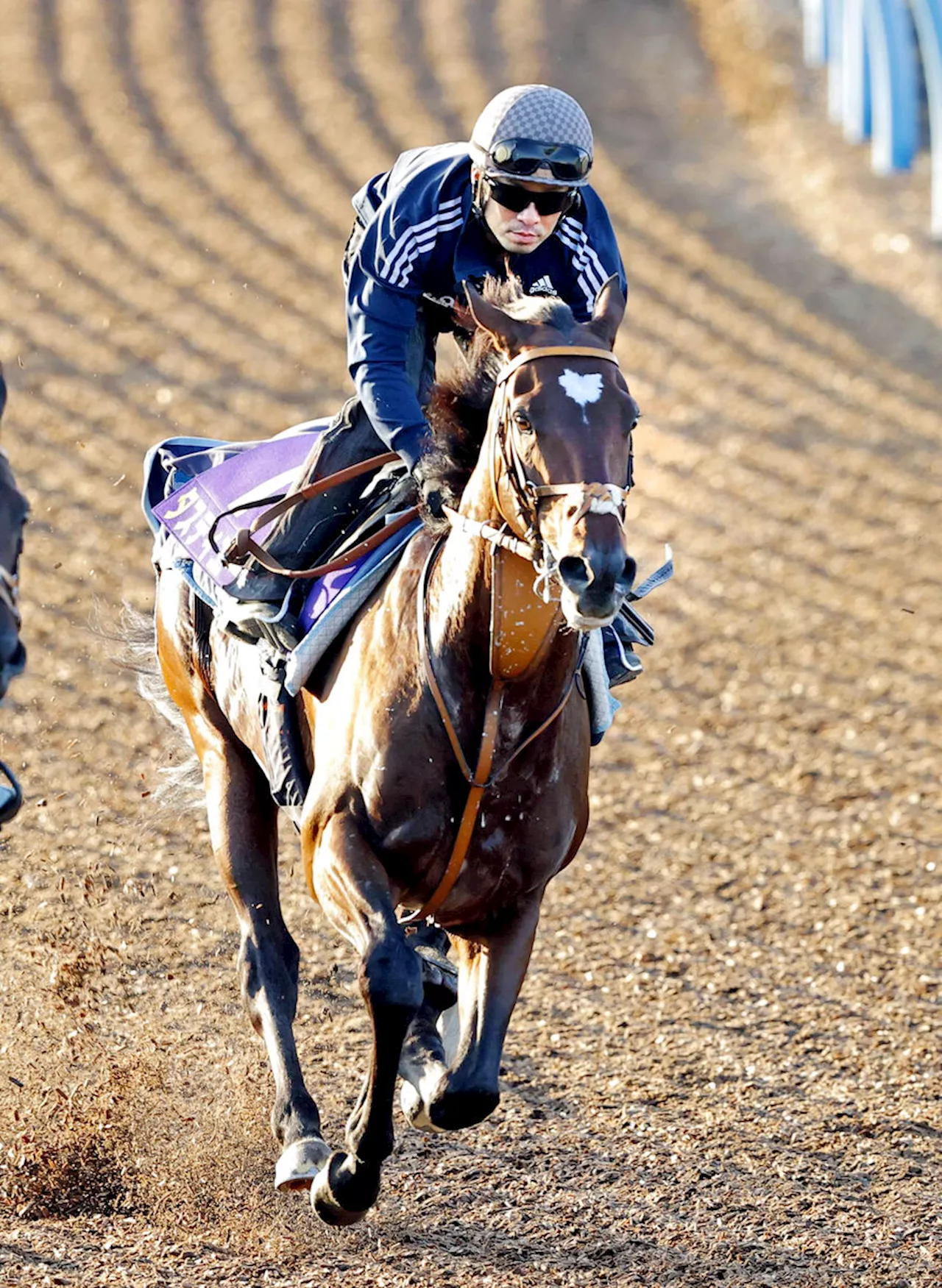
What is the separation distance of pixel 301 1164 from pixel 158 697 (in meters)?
1.99

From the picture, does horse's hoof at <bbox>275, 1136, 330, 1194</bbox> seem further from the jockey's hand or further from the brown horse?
the jockey's hand

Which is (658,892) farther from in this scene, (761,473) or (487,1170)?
(761,473)

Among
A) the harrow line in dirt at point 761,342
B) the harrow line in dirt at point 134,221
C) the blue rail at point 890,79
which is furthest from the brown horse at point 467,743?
the blue rail at point 890,79

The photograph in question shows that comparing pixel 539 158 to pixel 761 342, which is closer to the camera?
pixel 539 158

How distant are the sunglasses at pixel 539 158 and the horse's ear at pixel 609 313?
0.33 metres

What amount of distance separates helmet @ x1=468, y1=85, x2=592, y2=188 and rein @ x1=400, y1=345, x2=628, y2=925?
0.53 meters

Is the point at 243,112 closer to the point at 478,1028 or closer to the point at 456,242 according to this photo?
the point at 456,242

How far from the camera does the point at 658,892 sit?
6781 millimetres

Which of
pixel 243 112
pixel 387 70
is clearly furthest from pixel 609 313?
pixel 387 70

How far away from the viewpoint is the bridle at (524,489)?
3336mm

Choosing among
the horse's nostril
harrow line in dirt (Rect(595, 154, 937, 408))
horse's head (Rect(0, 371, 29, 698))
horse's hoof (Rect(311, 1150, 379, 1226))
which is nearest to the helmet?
the horse's nostril

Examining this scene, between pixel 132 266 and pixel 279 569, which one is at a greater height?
pixel 279 569

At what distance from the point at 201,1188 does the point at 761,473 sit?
712 centimetres

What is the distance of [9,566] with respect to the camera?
348 cm
